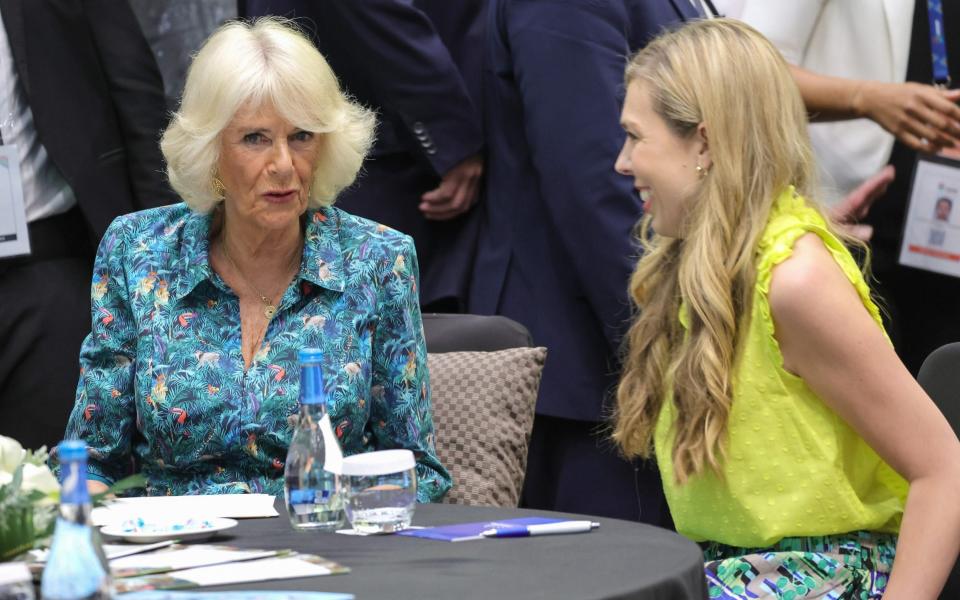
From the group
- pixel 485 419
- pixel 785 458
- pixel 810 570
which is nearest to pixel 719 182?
pixel 785 458

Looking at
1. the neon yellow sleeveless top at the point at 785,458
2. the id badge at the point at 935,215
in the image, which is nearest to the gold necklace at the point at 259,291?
the neon yellow sleeveless top at the point at 785,458

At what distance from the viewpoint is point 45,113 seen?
3.86 m

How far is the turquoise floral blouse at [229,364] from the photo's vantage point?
2928 millimetres

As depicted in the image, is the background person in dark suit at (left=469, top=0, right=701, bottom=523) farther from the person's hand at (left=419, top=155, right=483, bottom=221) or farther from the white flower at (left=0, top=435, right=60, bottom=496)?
the white flower at (left=0, top=435, right=60, bottom=496)

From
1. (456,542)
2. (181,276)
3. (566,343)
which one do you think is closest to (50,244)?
(181,276)

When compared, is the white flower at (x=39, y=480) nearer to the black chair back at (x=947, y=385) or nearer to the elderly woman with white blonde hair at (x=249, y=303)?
the elderly woman with white blonde hair at (x=249, y=303)

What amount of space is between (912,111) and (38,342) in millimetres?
2269

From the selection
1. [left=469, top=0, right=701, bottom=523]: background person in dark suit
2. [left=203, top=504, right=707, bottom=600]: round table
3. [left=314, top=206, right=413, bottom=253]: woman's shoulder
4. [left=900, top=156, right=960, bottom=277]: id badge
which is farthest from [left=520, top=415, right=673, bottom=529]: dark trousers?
[left=203, top=504, right=707, bottom=600]: round table

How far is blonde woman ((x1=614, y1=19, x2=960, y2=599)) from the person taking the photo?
2.41m

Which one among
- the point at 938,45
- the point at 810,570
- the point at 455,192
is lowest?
the point at 810,570

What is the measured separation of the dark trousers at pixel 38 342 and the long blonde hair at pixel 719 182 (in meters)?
1.70

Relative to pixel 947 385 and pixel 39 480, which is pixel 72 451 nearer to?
pixel 39 480

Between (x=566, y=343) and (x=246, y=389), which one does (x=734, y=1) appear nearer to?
(x=566, y=343)

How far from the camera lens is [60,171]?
12.7ft
